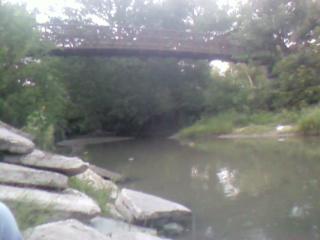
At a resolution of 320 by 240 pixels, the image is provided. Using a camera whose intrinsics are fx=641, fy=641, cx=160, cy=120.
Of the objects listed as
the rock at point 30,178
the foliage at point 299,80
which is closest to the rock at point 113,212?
the rock at point 30,178

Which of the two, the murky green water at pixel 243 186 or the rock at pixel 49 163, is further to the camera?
the rock at pixel 49 163

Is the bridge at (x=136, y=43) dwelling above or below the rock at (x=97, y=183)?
above

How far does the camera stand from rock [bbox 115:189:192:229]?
6590mm

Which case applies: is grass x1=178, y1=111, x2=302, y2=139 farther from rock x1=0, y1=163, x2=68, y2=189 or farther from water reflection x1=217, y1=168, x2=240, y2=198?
rock x1=0, y1=163, x2=68, y2=189

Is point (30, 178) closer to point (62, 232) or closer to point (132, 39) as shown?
point (62, 232)

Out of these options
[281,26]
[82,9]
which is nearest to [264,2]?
[281,26]

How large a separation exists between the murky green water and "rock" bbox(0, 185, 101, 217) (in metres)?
1.30

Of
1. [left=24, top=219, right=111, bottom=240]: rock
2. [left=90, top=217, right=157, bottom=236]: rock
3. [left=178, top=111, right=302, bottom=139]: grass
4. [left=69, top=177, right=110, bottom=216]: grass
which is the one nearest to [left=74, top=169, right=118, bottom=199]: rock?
[left=69, top=177, right=110, bottom=216]: grass

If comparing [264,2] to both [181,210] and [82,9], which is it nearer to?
[82,9]

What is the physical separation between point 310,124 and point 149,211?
41.4 ft

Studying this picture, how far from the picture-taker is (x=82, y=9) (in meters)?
39.2

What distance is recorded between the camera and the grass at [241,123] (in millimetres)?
21683

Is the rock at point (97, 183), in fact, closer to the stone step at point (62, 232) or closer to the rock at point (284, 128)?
the stone step at point (62, 232)

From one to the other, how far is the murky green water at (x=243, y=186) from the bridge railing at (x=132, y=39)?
13240 millimetres
